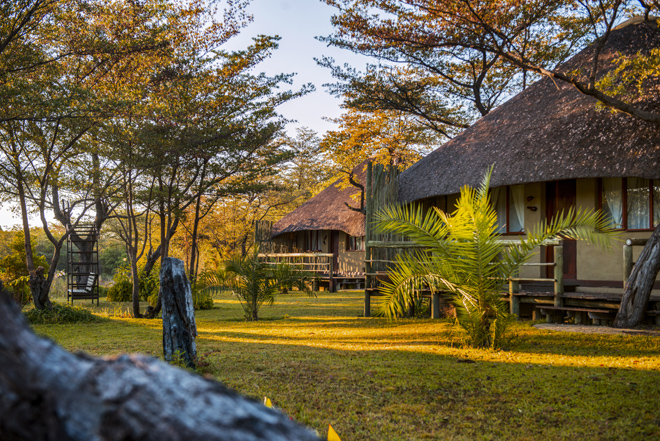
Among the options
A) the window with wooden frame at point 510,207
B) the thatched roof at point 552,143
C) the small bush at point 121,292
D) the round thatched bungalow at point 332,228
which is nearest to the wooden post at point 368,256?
the thatched roof at point 552,143

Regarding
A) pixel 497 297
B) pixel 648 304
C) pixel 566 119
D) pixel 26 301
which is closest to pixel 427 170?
pixel 566 119

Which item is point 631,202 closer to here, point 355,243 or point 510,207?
point 510,207

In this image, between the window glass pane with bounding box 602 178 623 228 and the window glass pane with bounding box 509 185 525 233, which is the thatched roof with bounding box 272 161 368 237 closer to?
the window glass pane with bounding box 509 185 525 233

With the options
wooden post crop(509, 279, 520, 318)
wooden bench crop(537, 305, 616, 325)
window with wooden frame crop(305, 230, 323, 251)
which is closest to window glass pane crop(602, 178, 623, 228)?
wooden bench crop(537, 305, 616, 325)

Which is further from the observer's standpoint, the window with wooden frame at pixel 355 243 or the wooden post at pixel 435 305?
the window with wooden frame at pixel 355 243

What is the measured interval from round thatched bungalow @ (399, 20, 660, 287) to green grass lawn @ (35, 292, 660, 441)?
3.25 m

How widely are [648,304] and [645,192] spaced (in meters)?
2.65

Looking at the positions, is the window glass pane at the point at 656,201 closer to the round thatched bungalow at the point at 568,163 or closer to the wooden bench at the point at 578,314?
the round thatched bungalow at the point at 568,163

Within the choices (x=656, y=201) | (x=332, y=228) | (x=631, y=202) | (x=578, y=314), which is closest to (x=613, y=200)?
(x=631, y=202)

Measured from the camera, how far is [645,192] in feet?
31.5

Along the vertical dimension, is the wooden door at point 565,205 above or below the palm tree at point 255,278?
above

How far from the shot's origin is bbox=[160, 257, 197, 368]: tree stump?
4.87 metres

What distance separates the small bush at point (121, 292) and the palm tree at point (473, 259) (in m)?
12.9

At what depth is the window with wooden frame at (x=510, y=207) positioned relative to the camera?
11484mm
